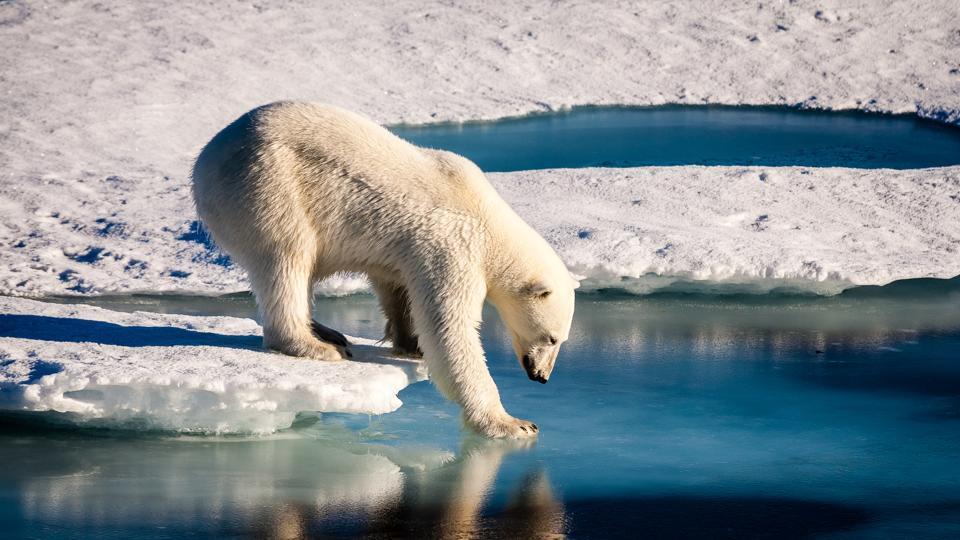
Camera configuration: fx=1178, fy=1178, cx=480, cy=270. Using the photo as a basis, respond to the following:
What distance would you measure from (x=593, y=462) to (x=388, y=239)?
1.30 meters

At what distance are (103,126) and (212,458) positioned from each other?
755 centimetres

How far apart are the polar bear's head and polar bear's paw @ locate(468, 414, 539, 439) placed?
282mm

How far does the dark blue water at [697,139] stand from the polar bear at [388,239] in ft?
19.4

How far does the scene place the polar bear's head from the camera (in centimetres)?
512

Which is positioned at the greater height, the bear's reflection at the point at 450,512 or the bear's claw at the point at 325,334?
the bear's claw at the point at 325,334

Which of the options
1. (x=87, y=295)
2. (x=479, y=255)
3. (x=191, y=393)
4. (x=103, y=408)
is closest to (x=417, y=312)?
(x=479, y=255)

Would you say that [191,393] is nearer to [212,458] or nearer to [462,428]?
[212,458]

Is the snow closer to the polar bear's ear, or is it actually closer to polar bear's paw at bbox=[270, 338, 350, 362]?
polar bear's paw at bbox=[270, 338, 350, 362]

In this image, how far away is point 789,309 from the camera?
778cm

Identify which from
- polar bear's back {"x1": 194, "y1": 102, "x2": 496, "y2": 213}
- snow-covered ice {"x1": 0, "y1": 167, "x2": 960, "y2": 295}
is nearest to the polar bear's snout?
polar bear's back {"x1": 194, "y1": 102, "x2": 496, "y2": 213}

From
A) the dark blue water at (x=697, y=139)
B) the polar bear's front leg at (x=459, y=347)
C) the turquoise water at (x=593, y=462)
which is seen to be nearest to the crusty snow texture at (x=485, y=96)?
the dark blue water at (x=697, y=139)

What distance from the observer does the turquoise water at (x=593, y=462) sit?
13.8 feet

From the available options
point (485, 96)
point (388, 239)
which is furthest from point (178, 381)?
point (485, 96)

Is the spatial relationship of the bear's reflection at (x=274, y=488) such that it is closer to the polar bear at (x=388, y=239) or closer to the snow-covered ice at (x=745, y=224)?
the polar bear at (x=388, y=239)
